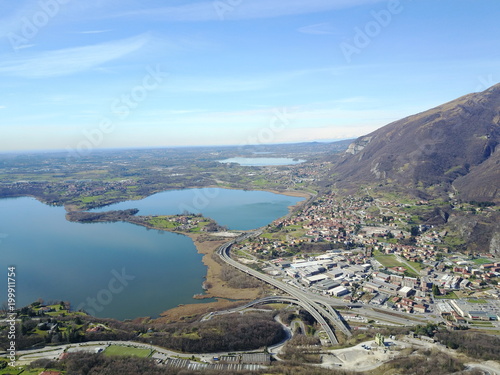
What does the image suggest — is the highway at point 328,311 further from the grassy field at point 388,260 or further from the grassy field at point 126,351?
the grassy field at point 388,260

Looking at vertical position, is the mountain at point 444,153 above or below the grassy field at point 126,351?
above

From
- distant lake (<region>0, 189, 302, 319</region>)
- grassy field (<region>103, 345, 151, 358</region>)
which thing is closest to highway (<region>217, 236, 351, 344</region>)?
distant lake (<region>0, 189, 302, 319</region>)

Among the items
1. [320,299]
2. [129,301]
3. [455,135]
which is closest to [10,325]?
[129,301]

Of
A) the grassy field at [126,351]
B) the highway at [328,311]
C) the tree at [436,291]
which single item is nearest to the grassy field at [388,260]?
the tree at [436,291]

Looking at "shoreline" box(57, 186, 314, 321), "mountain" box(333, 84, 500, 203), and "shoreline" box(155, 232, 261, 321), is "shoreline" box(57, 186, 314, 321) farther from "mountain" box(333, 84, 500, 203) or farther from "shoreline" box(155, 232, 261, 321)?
"mountain" box(333, 84, 500, 203)

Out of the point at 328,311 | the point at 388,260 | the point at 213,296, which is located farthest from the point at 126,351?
the point at 388,260

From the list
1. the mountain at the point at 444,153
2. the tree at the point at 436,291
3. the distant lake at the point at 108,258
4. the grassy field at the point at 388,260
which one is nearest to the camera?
the tree at the point at 436,291
